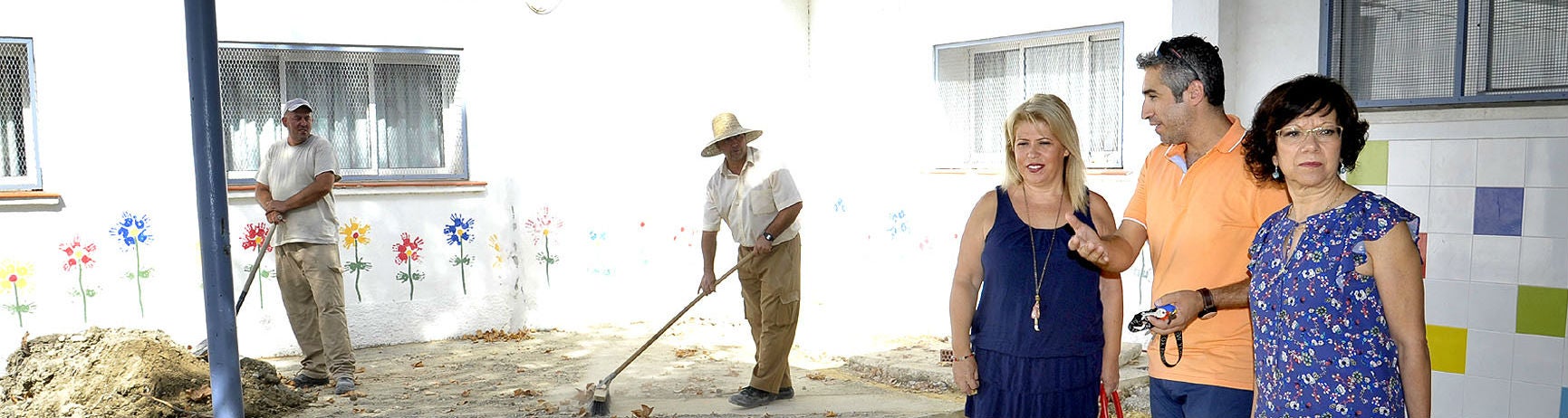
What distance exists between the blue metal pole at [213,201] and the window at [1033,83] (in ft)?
14.2

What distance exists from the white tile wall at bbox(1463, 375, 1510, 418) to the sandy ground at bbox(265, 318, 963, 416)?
210 cm

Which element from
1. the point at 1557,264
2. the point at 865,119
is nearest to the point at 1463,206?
the point at 1557,264

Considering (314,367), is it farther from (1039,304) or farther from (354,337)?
(1039,304)

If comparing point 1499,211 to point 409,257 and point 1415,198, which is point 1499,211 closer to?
point 1415,198

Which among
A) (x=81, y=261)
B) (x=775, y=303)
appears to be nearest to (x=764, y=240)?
(x=775, y=303)

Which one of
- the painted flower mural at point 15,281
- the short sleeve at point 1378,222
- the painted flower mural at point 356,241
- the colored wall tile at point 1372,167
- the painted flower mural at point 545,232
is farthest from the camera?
the painted flower mural at point 545,232

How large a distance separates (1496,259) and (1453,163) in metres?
0.39

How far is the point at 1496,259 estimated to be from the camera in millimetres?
4215

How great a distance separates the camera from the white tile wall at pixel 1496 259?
4168mm

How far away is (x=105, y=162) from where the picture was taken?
672 centimetres

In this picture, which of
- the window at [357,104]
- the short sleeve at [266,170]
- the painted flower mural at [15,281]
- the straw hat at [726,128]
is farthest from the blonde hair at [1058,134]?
the painted flower mural at [15,281]

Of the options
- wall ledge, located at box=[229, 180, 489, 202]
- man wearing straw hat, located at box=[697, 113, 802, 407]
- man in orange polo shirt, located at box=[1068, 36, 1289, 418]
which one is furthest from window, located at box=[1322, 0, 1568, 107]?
A: wall ledge, located at box=[229, 180, 489, 202]

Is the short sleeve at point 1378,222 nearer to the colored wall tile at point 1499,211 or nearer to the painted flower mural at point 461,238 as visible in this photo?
the colored wall tile at point 1499,211

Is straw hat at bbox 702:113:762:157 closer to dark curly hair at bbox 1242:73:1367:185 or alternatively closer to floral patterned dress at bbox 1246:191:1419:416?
dark curly hair at bbox 1242:73:1367:185
